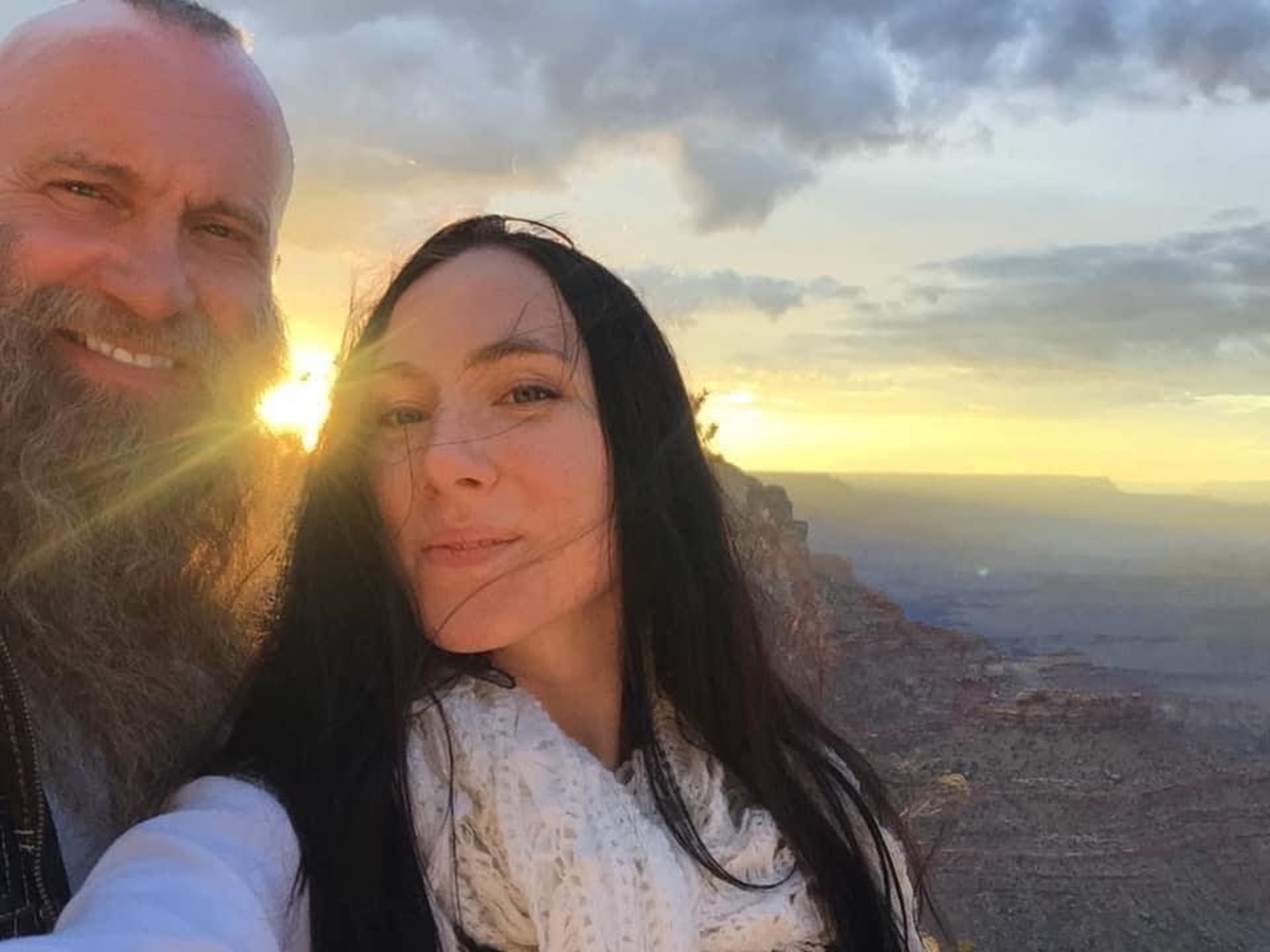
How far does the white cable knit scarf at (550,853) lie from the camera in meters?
1.86

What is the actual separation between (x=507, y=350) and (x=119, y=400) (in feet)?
2.18

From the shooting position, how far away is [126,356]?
7.39ft

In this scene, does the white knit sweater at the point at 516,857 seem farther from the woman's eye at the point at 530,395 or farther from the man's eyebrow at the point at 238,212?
the man's eyebrow at the point at 238,212

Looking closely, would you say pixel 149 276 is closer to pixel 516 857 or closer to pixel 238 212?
pixel 238 212

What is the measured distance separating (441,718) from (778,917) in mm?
617

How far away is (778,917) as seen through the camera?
212 centimetres

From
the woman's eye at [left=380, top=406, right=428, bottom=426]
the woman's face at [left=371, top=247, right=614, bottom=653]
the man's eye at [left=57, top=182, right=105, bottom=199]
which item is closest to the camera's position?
the woman's face at [left=371, top=247, right=614, bottom=653]

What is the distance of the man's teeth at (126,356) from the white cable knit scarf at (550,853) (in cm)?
76

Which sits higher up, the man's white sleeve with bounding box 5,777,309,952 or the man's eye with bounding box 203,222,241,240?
the man's eye with bounding box 203,222,241,240

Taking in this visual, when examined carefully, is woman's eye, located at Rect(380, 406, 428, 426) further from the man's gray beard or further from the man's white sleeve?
the man's white sleeve

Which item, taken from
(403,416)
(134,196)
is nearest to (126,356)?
(134,196)

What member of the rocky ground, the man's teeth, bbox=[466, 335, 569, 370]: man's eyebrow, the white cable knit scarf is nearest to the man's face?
the man's teeth

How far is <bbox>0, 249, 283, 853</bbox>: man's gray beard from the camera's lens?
2.07 metres

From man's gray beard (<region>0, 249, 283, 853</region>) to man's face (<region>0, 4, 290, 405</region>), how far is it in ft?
0.07
